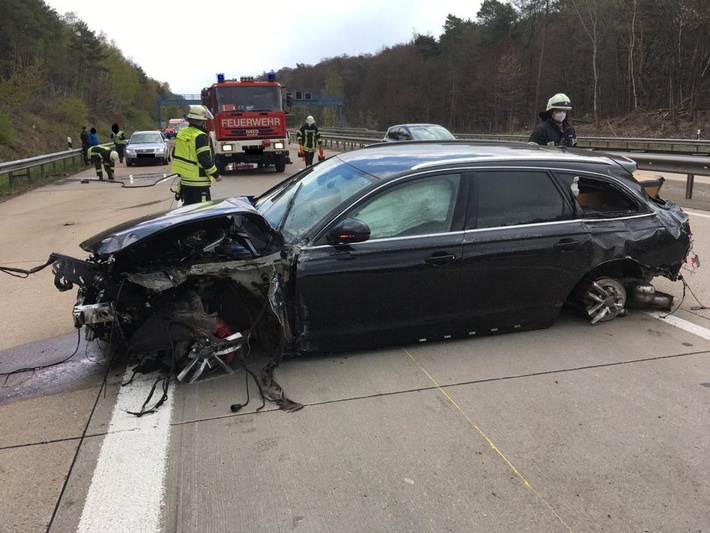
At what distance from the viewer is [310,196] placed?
14.0ft

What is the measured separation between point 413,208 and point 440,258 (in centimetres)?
44

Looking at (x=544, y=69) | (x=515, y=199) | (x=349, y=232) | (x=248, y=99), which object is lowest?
(x=349, y=232)

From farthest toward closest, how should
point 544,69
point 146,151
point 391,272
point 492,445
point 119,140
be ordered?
point 544,69
point 119,140
point 146,151
point 391,272
point 492,445

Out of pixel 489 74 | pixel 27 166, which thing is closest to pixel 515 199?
pixel 27 166

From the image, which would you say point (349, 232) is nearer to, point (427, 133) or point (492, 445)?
point (492, 445)

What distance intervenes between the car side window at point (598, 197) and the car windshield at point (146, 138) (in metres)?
22.6

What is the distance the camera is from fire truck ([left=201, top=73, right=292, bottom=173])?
16.3 metres

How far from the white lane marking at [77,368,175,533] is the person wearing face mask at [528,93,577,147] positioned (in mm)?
5684

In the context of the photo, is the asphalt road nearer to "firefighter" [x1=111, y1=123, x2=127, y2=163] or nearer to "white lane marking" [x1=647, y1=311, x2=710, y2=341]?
"white lane marking" [x1=647, y1=311, x2=710, y2=341]

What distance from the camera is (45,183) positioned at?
16891mm

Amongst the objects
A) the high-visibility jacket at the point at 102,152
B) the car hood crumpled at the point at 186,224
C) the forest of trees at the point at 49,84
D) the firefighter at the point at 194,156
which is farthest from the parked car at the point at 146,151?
the car hood crumpled at the point at 186,224

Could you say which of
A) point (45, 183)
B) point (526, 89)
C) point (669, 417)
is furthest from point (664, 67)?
point (669, 417)

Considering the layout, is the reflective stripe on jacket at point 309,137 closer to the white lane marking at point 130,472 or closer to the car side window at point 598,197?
the car side window at point 598,197

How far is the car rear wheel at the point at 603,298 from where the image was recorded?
4387 millimetres
